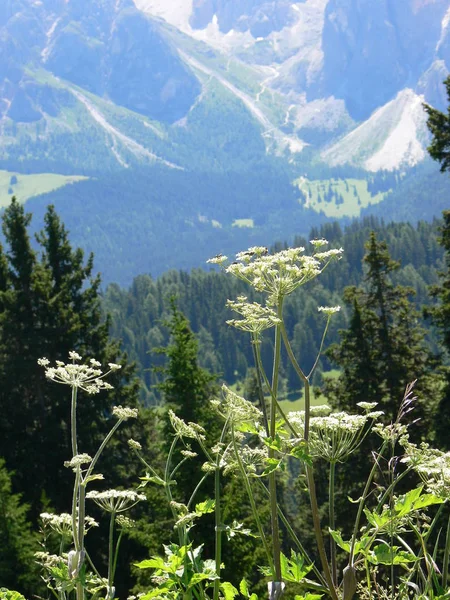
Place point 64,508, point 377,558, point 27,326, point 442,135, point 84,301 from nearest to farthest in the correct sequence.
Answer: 1. point 377,558
2. point 442,135
3. point 64,508
4. point 27,326
5. point 84,301

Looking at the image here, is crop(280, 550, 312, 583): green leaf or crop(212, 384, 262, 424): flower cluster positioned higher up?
crop(212, 384, 262, 424): flower cluster

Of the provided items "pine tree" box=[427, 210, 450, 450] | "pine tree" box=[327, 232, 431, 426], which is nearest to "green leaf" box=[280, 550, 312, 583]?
"pine tree" box=[427, 210, 450, 450]

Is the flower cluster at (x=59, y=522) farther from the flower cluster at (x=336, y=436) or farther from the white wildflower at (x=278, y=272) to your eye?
the white wildflower at (x=278, y=272)

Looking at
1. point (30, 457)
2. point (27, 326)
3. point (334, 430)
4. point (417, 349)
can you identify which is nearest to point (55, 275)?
point (27, 326)

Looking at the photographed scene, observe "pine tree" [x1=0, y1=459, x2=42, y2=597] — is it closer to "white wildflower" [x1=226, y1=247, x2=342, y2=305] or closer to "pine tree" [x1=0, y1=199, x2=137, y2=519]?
"pine tree" [x1=0, y1=199, x2=137, y2=519]

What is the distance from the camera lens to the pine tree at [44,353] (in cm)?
2800

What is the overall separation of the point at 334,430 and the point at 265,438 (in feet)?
1.78

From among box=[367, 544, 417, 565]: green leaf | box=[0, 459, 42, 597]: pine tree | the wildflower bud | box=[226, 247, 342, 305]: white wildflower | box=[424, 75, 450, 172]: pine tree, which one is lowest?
box=[0, 459, 42, 597]: pine tree

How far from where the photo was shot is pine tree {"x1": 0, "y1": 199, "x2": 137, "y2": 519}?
91.9 ft

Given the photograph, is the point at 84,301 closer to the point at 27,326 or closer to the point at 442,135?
the point at 27,326

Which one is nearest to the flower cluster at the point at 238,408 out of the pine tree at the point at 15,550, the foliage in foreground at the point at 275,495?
the foliage in foreground at the point at 275,495

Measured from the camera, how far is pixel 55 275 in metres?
33.8

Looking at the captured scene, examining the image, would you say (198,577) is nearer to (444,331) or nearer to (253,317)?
(253,317)

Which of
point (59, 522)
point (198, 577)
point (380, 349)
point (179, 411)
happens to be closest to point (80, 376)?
point (59, 522)
